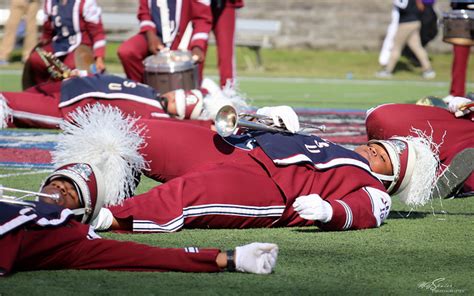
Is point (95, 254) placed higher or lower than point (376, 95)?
higher

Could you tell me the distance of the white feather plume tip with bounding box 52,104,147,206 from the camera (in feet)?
14.9

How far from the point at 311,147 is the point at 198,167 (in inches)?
21.2

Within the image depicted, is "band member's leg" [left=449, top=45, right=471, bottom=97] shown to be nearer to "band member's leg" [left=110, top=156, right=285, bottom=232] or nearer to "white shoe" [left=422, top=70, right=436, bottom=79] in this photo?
"band member's leg" [left=110, top=156, right=285, bottom=232]

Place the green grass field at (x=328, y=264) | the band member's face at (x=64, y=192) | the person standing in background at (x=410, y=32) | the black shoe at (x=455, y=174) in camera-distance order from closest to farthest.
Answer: the green grass field at (x=328, y=264), the band member's face at (x=64, y=192), the black shoe at (x=455, y=174), the person standing in background at (x=410, y=32)

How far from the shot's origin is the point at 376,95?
1323 centimetres

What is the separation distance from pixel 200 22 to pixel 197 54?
440mm

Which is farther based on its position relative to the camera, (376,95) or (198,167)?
(376,95)

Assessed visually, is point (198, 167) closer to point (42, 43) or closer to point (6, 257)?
point (6, 257)

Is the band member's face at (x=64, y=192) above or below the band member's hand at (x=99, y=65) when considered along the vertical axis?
above

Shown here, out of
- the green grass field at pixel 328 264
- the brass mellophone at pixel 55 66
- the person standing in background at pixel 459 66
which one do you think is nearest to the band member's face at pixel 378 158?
the green grass field at pixel 328 264

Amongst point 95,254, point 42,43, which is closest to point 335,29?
point 42,43

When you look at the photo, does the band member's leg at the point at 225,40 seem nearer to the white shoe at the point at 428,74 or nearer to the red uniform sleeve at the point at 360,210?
the red uniform sleeve at the point at 360,210

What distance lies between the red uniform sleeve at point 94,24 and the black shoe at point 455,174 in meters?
5.31

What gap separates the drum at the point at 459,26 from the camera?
8828 mm
